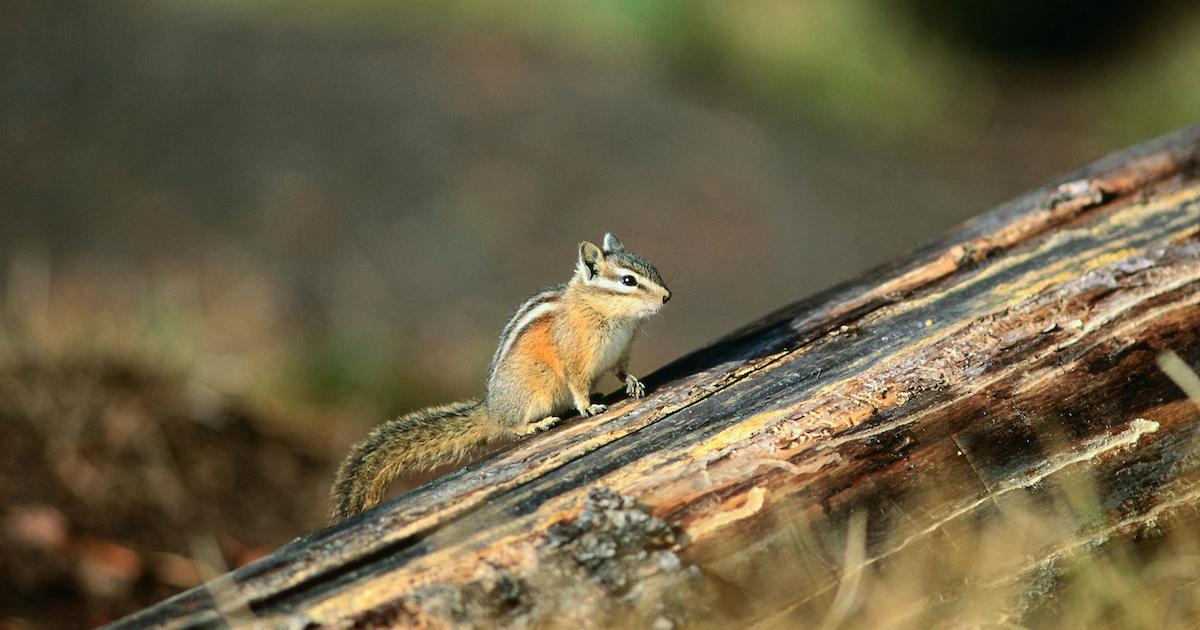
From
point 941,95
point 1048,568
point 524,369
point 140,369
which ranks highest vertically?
point 941,95

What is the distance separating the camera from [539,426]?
4.09m

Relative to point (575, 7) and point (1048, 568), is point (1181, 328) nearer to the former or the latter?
point (1048, 568)

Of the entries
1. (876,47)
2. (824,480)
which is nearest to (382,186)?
(876,47)

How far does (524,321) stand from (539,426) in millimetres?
501

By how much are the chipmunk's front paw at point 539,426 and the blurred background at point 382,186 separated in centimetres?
152

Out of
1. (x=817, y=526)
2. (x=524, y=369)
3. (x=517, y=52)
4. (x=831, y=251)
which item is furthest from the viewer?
(x=517, y=52)

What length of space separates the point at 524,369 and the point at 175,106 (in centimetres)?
690

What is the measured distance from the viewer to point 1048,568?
2998 millimetres

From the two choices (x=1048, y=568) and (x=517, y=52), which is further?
(x=517, y=52)

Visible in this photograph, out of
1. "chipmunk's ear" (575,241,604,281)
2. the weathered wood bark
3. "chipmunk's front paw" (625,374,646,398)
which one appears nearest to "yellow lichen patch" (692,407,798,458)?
the weathered wood bark

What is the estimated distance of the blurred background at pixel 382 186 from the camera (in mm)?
5539

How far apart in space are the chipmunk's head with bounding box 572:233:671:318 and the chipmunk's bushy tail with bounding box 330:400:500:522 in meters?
0.63

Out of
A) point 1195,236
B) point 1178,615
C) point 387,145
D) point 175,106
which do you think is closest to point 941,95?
point 387,145

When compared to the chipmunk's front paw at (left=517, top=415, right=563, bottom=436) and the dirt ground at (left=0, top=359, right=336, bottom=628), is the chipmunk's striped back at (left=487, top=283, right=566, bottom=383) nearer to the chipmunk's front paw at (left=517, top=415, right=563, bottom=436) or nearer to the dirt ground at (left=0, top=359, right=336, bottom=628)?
the chipmunk's front paw at (left=517, top=415, right=563, bottom=436)
